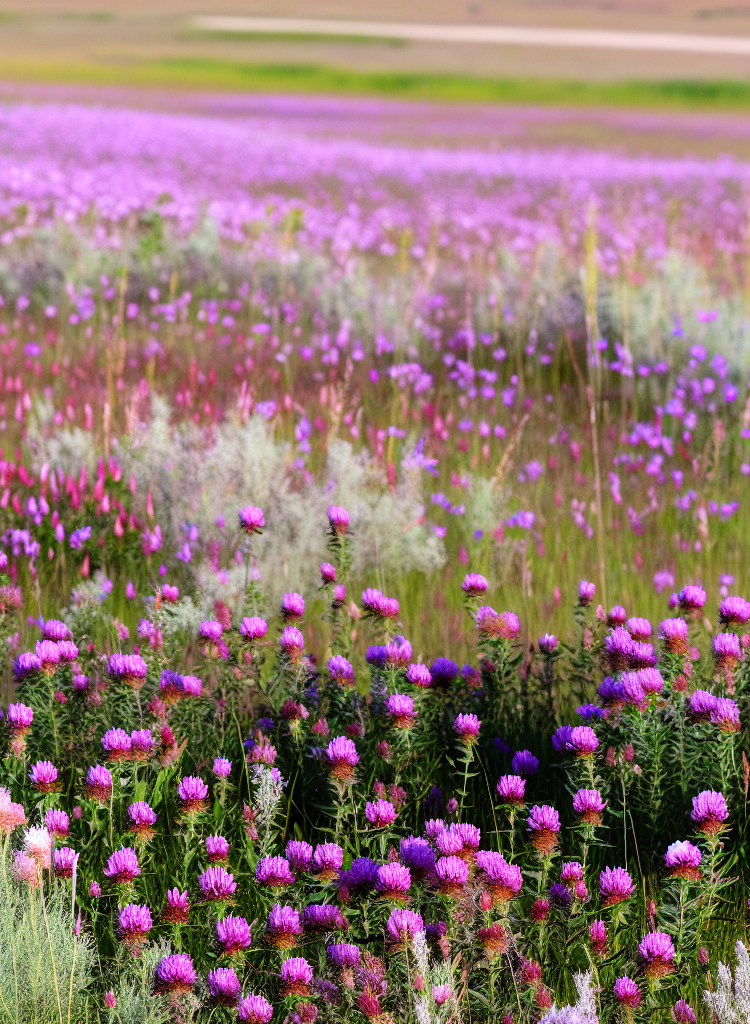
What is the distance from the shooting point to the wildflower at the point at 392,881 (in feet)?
5.69

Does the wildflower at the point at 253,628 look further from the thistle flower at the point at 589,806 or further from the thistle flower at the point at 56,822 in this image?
the thistle flower at the point at 589,806

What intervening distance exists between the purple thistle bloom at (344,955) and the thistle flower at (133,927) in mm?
303

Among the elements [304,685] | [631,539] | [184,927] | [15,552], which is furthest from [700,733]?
[15,552]

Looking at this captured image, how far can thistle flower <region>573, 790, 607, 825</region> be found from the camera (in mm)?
1923

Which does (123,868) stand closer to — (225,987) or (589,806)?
(225,987)

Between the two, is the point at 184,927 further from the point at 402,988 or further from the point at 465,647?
the point at 465,647

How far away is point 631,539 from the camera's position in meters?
3.99

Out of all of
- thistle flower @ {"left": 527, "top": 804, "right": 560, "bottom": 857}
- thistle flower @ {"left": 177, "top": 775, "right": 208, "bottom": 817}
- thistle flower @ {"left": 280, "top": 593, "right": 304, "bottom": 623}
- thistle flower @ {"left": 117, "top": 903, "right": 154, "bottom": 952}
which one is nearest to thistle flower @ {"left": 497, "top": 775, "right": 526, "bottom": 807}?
thistle flower @ {"left": 527, "top": 804, "right": 560, "bottom": 857}

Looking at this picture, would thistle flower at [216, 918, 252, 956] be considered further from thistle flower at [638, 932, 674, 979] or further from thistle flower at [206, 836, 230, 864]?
thistle flower at [638, 932, 674, 979]

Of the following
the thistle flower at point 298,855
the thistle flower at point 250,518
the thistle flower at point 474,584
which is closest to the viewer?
the thistle flower at point 298,855

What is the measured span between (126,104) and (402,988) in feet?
129

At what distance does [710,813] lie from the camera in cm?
189

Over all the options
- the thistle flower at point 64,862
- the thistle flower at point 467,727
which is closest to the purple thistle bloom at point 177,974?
the thistle flower at point 64,862

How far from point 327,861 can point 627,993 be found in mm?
511
